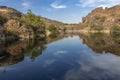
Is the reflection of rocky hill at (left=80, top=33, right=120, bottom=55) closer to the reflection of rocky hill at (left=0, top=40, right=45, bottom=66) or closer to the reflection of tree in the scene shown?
the reflection of tree

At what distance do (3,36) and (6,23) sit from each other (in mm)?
31659

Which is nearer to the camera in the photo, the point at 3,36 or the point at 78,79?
the point at 78,79

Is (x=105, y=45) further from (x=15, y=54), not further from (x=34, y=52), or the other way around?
A: (x=15, y=54)

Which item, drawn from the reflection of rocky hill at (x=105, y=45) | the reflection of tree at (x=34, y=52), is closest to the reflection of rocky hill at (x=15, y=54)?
the reflection of tree at (x=34, y=52)

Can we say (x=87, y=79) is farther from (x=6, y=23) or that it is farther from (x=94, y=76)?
(x=6, y=23)

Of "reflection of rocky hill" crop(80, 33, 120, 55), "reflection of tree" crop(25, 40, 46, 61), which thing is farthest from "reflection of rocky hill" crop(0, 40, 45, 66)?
"reflection of rocky hill" crop(80, 33, 120, 55)

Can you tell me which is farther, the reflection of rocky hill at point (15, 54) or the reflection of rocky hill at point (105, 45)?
the reflection of rocky hill at point (105, 45)

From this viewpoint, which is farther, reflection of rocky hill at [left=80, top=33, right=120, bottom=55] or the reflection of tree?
reflection of rocky hill at [left=80, top=33, right=120, bottom=55]

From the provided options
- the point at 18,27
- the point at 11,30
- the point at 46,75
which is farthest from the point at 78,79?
the point at 18,27

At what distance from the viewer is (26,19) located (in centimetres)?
16138

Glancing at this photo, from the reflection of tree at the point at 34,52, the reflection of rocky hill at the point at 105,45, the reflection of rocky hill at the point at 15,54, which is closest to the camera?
the reflection of rocky hill at the point at 15,54

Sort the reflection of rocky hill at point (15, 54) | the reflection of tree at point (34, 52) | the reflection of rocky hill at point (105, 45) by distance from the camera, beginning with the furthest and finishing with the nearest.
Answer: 1. the reflection of rocky hill at point (105, 45)
2. the reflection of tree at point (34, 52)
3. the reflection of rocky hill at point (15, 54)

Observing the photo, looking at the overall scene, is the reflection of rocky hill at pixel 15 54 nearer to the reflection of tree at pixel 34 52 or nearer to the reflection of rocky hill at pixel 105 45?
the reflection of tree at pixel 34 52

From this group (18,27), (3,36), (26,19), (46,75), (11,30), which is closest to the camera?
(46,75)
